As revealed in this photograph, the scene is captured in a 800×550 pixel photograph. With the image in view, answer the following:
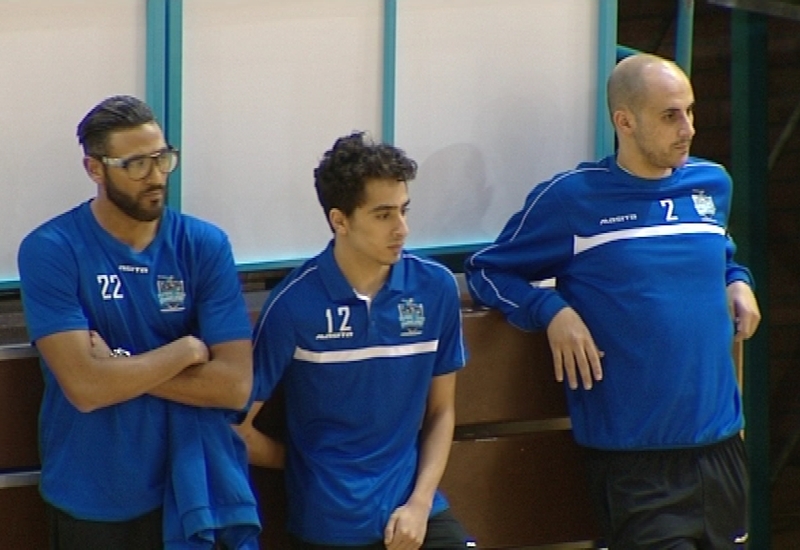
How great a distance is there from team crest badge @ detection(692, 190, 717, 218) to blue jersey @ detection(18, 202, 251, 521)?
4.09 ft

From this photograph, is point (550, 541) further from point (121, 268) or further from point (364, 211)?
point (121, 268)

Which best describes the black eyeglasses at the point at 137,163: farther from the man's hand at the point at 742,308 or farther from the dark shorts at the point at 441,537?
the man's hand at the point at 742,308

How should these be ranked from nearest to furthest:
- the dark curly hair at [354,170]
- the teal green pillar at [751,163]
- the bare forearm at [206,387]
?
the bare forearm at [206,387], the dark curly hair at [354,170], the teal green pillar at [751,163]

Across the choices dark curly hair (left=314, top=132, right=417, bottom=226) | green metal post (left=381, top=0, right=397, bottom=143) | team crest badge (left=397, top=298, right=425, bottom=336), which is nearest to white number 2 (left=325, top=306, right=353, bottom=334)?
team crest badge (left=397, top=298, right=425, bottom=336)

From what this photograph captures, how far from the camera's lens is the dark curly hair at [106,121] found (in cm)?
372

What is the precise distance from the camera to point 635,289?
13.8ft

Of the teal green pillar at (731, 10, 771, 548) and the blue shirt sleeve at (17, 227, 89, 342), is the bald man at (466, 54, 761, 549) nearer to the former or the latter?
the blue shirt sleeve at (17, 227, 89, 342)

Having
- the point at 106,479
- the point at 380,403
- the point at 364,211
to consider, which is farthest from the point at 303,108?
the point at 106,479

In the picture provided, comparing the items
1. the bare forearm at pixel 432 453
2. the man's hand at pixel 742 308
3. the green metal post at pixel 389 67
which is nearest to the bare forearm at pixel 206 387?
the bare forearm at pixel 432 453

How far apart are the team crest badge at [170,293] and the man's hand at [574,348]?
981mm

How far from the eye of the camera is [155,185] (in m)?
3.72

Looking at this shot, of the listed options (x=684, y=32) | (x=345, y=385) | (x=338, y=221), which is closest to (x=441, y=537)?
(x=345, y=385)

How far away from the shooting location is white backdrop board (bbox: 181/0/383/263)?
13.8 feet

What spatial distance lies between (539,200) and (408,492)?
0.85 metres
